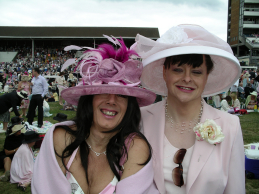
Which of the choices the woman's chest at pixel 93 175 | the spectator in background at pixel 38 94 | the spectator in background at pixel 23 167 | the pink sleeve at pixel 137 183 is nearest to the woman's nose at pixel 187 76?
the pink sleeve at pixel 137 183

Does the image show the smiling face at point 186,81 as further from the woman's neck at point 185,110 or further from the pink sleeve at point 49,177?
the pink sleeve at point 49,177

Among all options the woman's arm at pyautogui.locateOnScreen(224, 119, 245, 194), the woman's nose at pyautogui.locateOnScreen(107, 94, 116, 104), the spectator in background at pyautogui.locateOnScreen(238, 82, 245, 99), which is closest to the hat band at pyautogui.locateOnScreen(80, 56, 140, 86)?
the woman's nose at pyautogui.locateOnScreen(107, 94, 116, 104)

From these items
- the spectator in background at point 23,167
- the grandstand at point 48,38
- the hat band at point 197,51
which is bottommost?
the spectator in background at point 23,167

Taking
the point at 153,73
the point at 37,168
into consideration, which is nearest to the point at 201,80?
the point at 153,73

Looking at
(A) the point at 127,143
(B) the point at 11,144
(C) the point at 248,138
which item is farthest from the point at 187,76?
(C) the point at 248,138

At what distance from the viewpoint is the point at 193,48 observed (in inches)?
68.1

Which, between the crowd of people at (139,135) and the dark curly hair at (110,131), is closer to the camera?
the crowd of people at (139,135)

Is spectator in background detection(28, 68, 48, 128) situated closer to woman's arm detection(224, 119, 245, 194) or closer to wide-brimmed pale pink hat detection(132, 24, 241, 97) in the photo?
wide-brimmed pale pink hat detection(132, 24, 241, 97)

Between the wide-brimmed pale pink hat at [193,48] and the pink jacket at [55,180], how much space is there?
0.90 metres

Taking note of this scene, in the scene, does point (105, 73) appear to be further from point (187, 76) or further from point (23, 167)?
point (23, 167)

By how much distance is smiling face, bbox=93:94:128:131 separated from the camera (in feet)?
5.83

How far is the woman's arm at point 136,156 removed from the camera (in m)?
1.71

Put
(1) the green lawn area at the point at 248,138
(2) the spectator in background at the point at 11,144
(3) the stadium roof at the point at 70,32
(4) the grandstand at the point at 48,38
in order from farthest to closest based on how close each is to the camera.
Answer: (3) the stadium roof at the point at 70,32 → (4) the grandstand at the point at 48,38 → (2) the spectator in background at the point at 11,144 → (1) the green lawn area at the point at 248,138

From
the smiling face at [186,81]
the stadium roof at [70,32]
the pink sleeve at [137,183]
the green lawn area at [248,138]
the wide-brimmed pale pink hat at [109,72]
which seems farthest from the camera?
the stadium roof at [70,32]
